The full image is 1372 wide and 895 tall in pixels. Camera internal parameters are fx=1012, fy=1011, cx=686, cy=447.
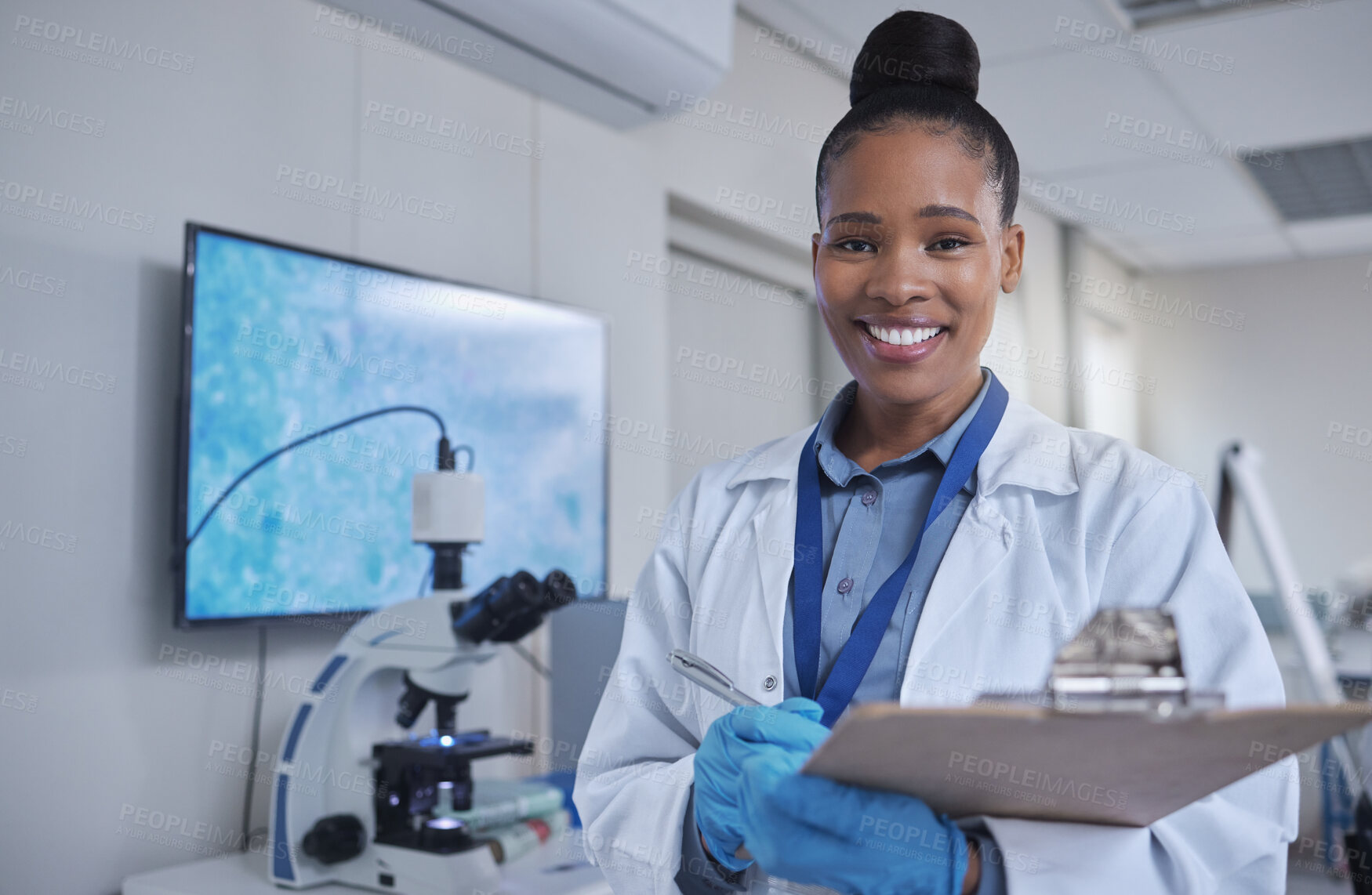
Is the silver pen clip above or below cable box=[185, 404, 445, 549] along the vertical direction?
below

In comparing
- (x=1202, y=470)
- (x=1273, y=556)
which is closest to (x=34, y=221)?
(x=1273, y=556)

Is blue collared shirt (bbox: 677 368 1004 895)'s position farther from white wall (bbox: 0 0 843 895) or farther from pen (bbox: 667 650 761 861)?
white wall (bbox: 0 0 843 895)

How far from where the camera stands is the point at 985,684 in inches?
36.9

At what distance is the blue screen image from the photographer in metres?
1.65

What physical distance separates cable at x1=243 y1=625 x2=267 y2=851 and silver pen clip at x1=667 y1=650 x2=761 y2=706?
3.48ft

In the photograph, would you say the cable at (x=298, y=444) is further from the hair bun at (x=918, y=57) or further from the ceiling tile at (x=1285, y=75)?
the ceiling tile at (x=1285, y=75)

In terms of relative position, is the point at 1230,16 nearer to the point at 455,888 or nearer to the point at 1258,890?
the point at 1258,890

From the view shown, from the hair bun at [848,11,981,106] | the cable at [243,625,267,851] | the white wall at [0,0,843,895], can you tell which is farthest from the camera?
the cable at [243,625,267,851]

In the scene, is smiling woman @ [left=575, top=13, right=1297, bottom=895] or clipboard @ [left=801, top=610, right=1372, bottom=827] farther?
smiling woman @ [left=575, top=13, right=1297, bottom=895]

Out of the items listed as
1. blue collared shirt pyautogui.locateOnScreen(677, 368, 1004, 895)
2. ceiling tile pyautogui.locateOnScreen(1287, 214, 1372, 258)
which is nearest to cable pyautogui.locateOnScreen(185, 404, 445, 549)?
blue collared shirt pyautogui.locateOnScreen(677, 368, 1004, 895)

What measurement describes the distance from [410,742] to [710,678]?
85 centimetres

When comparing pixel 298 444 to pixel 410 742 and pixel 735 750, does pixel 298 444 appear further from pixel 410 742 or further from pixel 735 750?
pixel 735 750

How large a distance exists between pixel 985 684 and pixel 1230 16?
2795mm

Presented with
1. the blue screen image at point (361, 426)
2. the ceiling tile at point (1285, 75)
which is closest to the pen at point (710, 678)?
the blue screen image at point (361, 426)
